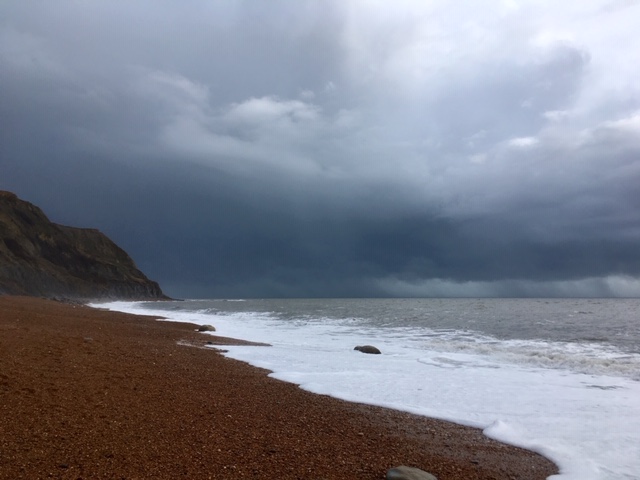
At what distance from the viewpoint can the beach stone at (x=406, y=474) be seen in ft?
17.1

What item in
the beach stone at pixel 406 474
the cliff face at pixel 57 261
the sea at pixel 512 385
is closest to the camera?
the beach stone at pixel 406 474

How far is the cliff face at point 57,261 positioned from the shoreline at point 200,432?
7460 centimetres

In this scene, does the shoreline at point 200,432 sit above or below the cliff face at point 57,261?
below

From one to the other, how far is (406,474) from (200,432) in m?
3.07

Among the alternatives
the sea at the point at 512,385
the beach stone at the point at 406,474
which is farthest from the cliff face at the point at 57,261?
the beach stone at the point at 406,474

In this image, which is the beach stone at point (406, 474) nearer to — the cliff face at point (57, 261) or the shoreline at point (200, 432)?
the shoreline at point (200, 432)

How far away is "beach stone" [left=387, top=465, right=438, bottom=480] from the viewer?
5211 millimetres

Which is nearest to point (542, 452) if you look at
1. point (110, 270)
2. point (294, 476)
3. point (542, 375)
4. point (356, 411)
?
point (356, 411)

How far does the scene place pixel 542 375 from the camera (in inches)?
548

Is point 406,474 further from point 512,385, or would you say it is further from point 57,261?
point 57,261

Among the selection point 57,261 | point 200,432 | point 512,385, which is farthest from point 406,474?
point 57,261

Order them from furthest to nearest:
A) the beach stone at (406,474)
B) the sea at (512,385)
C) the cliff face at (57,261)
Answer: the cliff face at (57,261)
the sea at (512,385)
the beach stone at (406,474)

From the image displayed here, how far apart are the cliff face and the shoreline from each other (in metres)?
74.6

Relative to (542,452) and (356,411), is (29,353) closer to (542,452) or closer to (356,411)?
(356,411)
